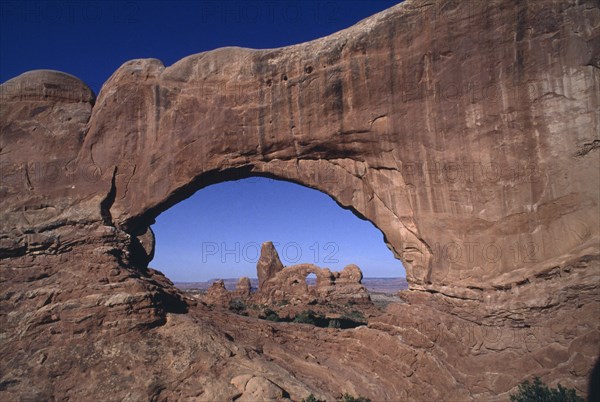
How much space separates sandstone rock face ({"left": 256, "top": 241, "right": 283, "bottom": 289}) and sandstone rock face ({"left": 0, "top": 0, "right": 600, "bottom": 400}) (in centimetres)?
4905

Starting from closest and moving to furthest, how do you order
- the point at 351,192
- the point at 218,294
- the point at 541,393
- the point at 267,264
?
the point at 541,393 → the point at 351,192 → the point at 218,294 → the point at 267,264

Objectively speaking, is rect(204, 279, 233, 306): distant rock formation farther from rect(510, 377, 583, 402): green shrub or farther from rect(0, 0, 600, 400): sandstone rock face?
rect(510, 377, 583, 402): green shrub

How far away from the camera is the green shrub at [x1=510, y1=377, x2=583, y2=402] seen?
10.3 metres

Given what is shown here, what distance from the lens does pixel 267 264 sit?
218ft

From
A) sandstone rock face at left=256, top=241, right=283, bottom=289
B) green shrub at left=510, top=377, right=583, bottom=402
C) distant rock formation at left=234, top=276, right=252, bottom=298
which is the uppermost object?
sandstone rock face at left=256, top=241, right=283, bottom=289

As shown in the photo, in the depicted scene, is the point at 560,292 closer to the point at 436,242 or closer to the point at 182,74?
the point at 436,242

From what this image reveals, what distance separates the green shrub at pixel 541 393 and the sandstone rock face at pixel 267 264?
5534 centimetres

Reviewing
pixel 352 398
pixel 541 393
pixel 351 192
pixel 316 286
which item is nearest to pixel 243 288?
pixel 316 286

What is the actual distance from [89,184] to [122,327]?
21.9 feet

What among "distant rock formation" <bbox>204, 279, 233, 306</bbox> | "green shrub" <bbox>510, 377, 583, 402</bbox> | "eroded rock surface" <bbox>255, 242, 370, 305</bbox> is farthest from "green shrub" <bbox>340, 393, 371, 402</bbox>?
"eroded rock surface" <bbox>255, 242, 370, 305</bbox>

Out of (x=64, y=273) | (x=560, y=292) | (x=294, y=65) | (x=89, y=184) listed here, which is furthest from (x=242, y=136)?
(x=560, y=292)

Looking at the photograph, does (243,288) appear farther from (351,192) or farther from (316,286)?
(351,192)

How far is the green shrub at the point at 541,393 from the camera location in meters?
10.3

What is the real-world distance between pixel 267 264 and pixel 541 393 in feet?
188
